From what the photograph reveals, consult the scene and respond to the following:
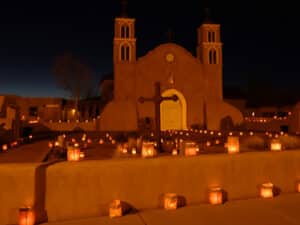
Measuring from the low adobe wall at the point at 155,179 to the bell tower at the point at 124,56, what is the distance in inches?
660

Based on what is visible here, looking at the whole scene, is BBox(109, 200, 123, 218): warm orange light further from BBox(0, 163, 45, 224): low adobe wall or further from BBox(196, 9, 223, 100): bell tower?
BBox(196, 9, 223, 100): bell tower

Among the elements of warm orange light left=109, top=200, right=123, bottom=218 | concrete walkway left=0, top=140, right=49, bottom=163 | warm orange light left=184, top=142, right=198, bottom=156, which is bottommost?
warm orange light left=109, top=200, right=123, bottom=218

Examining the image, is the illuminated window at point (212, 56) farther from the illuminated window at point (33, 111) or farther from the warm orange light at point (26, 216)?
the warm orange light at point (26, 216)

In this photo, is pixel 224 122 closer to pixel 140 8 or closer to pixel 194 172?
pixel 140 8

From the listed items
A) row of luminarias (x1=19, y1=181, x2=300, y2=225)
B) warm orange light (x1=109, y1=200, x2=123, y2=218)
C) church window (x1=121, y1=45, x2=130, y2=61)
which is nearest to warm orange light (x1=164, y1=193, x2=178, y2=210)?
row of luminarias (x1=19, y1=181, x2=300, y2=225)

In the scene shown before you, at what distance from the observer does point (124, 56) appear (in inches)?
885

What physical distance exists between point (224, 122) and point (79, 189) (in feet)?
63.7

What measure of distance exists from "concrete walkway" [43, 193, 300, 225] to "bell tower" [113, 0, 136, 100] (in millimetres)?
17261

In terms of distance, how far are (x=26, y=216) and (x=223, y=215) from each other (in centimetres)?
297

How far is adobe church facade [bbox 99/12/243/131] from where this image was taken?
22.0 m

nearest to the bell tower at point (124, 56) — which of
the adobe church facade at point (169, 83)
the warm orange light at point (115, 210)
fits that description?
the adobe church facade at point (169, 83)

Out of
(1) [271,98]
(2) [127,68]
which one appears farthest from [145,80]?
(1) [271,98]

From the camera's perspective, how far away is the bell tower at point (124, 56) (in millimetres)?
22188

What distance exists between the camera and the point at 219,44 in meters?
23.8
